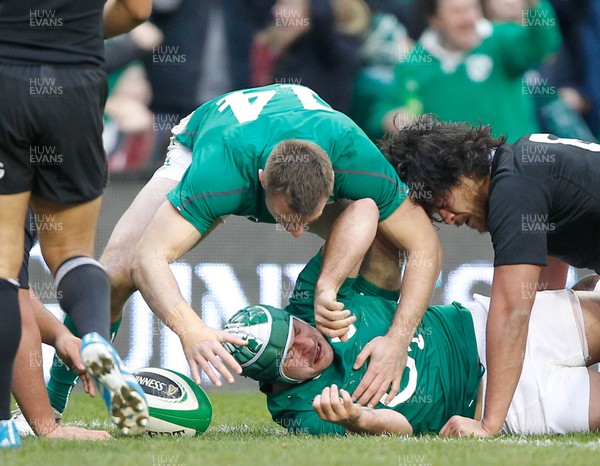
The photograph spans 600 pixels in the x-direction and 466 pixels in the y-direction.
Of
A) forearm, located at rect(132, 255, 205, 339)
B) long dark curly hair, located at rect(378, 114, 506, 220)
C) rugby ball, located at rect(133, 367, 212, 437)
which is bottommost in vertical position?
rugby ball, located at rect(133, 367, 212, 437)

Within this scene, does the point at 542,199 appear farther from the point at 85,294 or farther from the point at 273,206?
the point at 85,294

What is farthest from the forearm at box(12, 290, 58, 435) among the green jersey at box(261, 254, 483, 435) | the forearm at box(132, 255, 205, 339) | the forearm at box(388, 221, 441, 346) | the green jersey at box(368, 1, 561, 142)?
the green jersey at box(368, 1, 561, 142)

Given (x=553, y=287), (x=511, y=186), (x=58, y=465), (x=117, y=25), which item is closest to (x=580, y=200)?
(x=511, y=186)

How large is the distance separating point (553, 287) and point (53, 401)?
261 centimetres

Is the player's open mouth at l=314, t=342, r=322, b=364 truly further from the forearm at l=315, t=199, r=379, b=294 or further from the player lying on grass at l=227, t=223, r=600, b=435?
the forearm at l=315, t=199, r=379, b=294

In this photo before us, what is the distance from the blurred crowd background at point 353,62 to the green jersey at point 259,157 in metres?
2.60

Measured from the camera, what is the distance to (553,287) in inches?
230

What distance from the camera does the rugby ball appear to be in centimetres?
455

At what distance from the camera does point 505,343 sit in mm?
4559

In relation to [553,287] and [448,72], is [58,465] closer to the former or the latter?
[553,287]

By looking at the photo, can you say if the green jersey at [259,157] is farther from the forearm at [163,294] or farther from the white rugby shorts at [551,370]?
the white rugby shorts at [551,370]

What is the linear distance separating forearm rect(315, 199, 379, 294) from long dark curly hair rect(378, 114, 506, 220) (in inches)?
11.1

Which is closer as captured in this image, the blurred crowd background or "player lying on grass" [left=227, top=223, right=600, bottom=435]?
Answer: "player lying on grass" [left=227, top=223, right=600, bottom=435]

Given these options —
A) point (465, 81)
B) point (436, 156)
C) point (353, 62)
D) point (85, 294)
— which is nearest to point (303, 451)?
point (85, 294)
